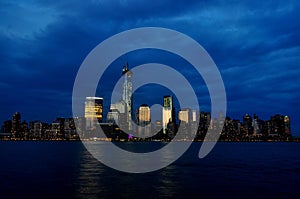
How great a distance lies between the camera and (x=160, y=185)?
40.3 metres

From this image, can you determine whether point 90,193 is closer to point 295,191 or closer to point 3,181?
point 3,181

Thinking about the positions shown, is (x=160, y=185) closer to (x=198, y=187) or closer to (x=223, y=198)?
(x=198, y=187)

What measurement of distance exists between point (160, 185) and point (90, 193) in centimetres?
1067

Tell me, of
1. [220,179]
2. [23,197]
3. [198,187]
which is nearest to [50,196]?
[23,197]

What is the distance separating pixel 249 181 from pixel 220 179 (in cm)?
447

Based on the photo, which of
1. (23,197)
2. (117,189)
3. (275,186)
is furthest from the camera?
(275,186)

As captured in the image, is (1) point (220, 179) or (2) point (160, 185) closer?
(2) point (160, 185)

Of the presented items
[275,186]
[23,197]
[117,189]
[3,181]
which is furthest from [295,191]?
[3,181]

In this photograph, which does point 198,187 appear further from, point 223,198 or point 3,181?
point 3,181

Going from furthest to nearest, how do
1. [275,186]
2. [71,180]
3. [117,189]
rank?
[71,180], [275,186], [117,189]

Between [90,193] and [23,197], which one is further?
[90,193]

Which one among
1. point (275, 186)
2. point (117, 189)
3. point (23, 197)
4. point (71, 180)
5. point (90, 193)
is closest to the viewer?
point (23, 197)

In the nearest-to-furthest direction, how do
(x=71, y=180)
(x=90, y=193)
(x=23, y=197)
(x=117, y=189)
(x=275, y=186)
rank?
1. (x=23, y=197)
2. (x=90, y=193)
3. (x=117, y=189)
4. (x=275, y=186)
5. (x=71, y=180)

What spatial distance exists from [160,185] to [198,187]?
17.6 feet
